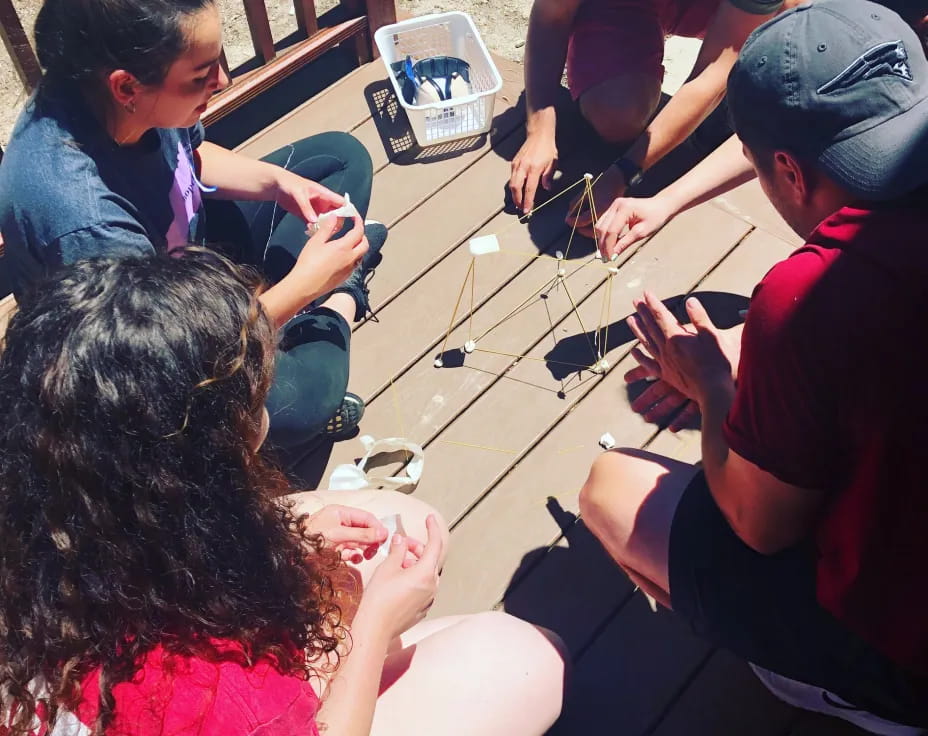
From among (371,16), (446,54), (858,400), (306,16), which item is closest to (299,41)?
(306,16)

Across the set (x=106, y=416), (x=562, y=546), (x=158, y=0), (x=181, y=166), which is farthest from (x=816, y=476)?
(x=181, y=166)

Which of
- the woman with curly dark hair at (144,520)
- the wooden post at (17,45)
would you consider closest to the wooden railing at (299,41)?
the wooden post at (17,45)

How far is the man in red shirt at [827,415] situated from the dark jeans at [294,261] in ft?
2.71

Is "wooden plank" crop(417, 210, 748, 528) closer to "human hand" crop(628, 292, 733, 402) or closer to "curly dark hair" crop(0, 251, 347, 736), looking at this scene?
"human hand" crop(628, 292, 733, 402)

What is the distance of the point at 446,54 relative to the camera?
2904mm

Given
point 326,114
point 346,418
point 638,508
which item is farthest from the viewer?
point 326,114

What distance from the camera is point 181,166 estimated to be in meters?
1.94

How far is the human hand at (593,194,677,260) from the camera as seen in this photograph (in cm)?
218

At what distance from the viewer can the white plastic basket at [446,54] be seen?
8.54ft

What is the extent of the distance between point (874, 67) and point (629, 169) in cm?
123

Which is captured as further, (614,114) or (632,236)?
(614,114)

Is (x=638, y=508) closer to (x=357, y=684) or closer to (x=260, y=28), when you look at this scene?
(x=357, y=684)

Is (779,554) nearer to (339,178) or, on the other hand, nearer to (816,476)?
(816,476)

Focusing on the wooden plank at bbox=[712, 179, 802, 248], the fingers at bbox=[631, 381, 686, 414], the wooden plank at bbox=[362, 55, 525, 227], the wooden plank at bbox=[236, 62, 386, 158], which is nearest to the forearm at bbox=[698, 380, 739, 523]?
the fingers at bbox=[631, 381, 686, 414]
